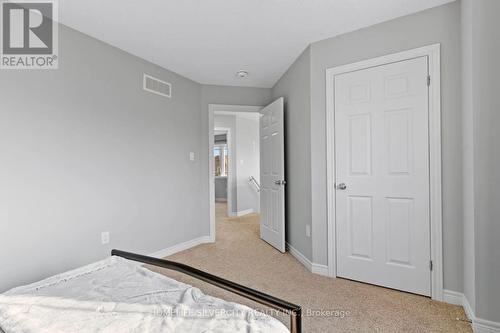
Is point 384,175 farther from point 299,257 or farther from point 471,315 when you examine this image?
point 299,257

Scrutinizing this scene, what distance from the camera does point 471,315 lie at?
1.83m

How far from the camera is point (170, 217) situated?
138 inches

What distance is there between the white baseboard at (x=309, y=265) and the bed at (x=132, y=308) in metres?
1.87

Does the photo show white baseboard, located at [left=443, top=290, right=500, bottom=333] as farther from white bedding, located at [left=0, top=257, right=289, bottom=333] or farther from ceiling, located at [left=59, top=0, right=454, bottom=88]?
ceiling, located at [left=59, top=0, right=454, bottom=88]

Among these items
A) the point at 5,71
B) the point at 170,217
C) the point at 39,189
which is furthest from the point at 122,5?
the point at 170,217

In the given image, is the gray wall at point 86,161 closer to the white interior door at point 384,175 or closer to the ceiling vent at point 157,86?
the ceiling vent at point 157,86

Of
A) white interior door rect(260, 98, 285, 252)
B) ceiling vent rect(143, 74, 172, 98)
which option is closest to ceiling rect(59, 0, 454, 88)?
ceiling vent rect(143, 74, 172, 98)

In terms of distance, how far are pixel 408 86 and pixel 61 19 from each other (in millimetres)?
3025

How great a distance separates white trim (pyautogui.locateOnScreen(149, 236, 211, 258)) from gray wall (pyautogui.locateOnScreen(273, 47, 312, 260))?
126cm

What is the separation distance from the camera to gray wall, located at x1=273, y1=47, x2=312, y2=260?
295cm

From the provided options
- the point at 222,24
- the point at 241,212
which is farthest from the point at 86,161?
the point at 241,212

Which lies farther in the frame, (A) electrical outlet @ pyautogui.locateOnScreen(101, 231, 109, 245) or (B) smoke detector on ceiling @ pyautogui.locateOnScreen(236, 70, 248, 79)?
(B) smoke detector on ceiling @ pyautogui.locateOnScreen(236, 70, 248, 79)

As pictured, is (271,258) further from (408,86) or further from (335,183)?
(408,86)

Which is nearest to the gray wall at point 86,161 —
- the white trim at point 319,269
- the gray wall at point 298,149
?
the gray wall at point 298,149
